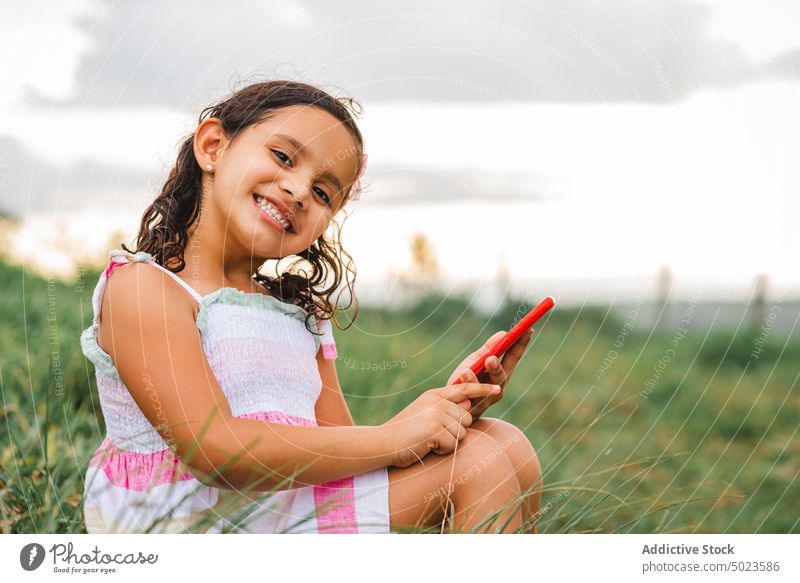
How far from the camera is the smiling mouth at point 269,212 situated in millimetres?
726

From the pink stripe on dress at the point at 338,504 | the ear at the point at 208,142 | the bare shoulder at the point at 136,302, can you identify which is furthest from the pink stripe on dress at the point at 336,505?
the ear at the point at 208,142

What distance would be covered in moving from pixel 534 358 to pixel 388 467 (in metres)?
1.27

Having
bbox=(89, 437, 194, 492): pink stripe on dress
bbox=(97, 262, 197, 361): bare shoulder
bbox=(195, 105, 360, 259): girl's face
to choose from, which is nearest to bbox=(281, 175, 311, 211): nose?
bbox=(195, 105, 360, 259): girl's face

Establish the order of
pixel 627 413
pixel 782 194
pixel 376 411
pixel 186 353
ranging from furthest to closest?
pixel 627 413 < pixel 376 411 < pixel 782 194 < pixel 186 353

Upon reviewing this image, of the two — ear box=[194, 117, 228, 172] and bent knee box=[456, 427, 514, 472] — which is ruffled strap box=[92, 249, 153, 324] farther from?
bent knee box=[456, 427, 514, 472]

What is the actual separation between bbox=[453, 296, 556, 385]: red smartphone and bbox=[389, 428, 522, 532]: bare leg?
2.4 inches

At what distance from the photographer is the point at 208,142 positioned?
761 millimetres

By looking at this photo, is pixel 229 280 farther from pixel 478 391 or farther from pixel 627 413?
pixel 627 413

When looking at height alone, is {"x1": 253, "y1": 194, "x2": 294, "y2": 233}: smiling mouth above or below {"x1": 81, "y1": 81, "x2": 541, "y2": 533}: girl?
above

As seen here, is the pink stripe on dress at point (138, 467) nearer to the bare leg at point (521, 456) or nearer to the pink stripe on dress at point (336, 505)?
the pink stripe on dress at point (336, 505)

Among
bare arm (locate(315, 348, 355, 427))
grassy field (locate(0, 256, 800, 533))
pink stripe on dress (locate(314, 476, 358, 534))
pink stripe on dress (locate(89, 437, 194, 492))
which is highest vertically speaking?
bare arm (locate(315, 348, 355, 427))

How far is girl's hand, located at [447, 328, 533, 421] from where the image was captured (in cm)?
74

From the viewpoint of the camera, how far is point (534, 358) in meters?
1.95
